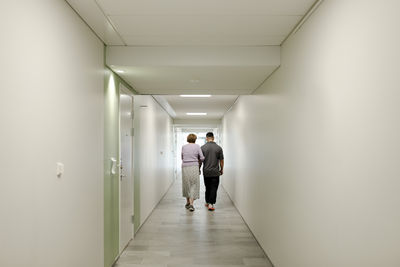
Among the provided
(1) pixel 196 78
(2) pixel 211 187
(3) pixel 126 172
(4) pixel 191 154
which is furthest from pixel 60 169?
(2) pixel 211 187

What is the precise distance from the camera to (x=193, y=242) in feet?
13.6

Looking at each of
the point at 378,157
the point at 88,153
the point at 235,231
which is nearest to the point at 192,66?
the point at 88,153

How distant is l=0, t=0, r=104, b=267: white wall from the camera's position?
4.75 feet

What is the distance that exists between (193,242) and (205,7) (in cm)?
324

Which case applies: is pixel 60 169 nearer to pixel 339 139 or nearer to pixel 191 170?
pixel 339 139

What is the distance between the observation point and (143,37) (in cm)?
273

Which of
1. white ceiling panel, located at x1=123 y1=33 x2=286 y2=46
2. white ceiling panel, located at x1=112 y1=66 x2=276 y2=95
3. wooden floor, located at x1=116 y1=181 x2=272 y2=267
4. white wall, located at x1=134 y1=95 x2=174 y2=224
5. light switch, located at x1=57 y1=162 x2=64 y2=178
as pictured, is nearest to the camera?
light switch, located at x1=57 y1=162 x2=64 y2=178

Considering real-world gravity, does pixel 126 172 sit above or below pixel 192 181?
above

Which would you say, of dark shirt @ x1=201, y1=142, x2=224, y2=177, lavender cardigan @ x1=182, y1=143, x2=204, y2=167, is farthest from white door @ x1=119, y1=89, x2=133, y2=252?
dark shirt @ x1=201, y1=142, x2=224, y2=177

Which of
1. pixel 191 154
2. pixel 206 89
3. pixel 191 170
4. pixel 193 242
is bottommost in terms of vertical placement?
pixel 193 242

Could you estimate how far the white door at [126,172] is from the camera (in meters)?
3.57

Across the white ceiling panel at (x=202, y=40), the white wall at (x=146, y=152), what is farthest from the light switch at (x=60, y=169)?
the white wall at (x=146, y=152)

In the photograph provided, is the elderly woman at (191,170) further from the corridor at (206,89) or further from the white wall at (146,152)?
Answer: the corridor at (206,89)

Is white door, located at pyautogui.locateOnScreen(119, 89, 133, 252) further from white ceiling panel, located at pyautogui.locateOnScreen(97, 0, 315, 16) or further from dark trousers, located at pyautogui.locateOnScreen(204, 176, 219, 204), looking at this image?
dark trousers, located at pyautogui.locateOnScreen(204, 176, 219, 204)
